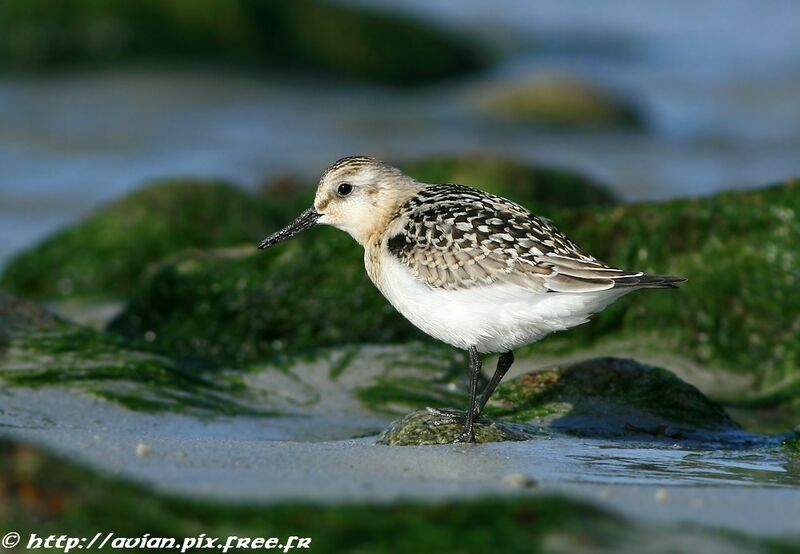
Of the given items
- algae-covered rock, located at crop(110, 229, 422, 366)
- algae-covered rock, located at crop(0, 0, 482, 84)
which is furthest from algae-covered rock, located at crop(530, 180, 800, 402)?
algae-covered rock, located at crop(0, 0, 482, 84)

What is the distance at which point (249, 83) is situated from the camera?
17453mm

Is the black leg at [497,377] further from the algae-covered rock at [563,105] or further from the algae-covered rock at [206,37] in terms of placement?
the algae-covered rock at [206,37]

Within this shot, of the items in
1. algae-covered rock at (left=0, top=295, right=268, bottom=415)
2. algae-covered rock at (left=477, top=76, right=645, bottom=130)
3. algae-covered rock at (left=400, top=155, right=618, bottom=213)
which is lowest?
algae-covered rock at (left=0, top=295, right=268, bottom=415)

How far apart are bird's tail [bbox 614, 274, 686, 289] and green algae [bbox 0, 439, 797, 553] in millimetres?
1481

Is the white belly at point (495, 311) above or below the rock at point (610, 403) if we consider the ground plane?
above

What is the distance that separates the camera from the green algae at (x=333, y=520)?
330 centimetres

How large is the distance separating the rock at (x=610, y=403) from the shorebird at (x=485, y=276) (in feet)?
1.44

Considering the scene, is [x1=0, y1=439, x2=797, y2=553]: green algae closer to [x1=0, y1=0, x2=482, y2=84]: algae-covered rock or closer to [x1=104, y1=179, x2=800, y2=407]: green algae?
[x1=104, y1=179, x2=800, y2=407]: green algae

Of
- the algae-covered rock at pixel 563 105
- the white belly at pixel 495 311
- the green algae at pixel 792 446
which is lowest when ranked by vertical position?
the green algae at pixel 792 446

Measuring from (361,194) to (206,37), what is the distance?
1258 cm

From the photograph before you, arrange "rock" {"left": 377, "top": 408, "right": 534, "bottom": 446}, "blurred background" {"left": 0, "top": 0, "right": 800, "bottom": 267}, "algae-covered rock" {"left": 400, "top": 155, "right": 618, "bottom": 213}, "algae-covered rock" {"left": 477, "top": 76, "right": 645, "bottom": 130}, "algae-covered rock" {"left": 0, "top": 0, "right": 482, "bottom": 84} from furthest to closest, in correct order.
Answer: "algae-covered rock" {"left": 0, "top": 0, "right": 482, "bottom": 84} → "algae-covered rock" {"left": 477, "top": 76, "right": 645, "bottom": 130} → "blurred background" {"left": 0, "top": 0, "right": 800, "bottom": 267} → "algae-covered rock" {"left": 400, "top": 155, "right": 618, "bottom": 213} → "rock" {"left": 377, "top": 408, "right": 534, "bottom": 446}

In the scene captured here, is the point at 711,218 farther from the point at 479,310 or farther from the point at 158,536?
the point at 158,536

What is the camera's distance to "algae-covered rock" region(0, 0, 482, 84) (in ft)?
57.7

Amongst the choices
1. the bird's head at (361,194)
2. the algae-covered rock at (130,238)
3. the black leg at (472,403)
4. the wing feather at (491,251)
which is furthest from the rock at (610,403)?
the algae-covered rock at (130,238)
